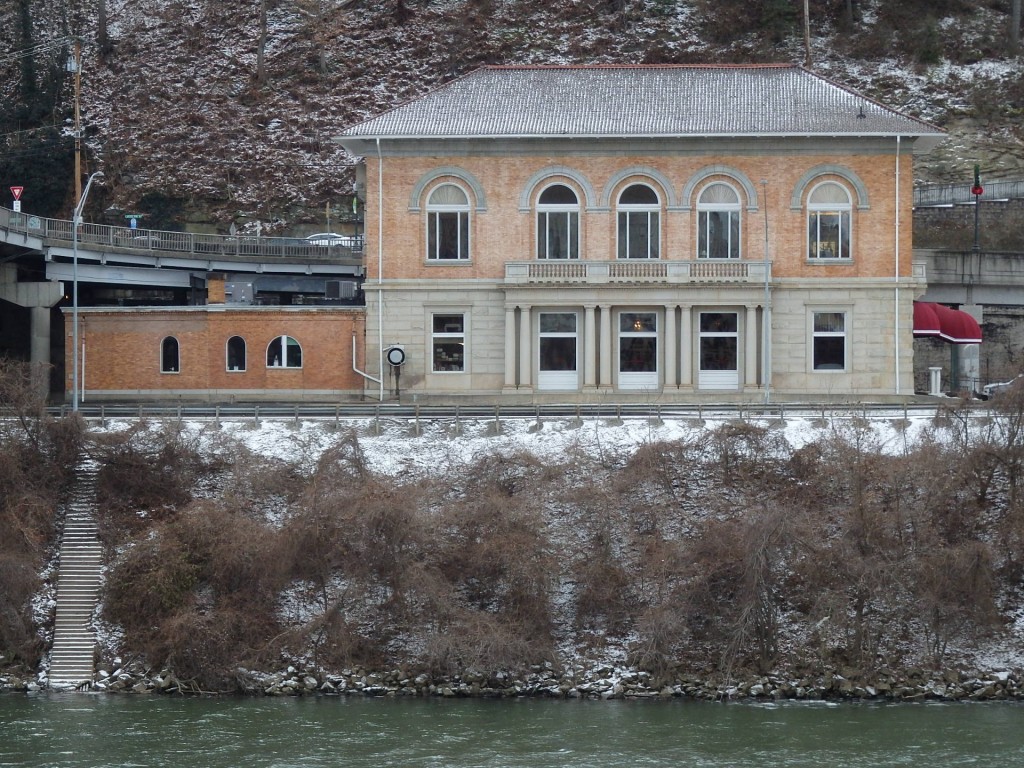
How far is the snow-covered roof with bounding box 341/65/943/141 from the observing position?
59031 mm

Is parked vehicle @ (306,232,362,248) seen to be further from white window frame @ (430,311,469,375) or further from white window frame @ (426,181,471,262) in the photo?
white window frame @ (430,311,469,375)

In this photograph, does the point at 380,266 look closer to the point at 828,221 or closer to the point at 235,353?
the point at 235,353

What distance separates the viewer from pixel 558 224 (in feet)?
198

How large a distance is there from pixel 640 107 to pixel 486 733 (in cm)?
2987

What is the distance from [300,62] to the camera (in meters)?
100

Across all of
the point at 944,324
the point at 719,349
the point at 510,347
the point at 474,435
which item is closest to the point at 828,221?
the point at 719,349

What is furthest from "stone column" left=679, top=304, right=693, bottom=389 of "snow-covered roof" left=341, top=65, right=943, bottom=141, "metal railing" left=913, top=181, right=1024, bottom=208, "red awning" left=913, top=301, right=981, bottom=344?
"metal railing" left=913, top=181, right=1024, bottom=208

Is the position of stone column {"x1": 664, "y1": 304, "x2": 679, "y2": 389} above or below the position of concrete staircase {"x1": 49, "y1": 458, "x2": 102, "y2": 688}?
above

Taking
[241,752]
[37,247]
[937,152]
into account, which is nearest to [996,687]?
[241,752]

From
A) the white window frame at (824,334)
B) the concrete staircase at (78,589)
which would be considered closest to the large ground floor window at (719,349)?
the white window frame at (824,334)

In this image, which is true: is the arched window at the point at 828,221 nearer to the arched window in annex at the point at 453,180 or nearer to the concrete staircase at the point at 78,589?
the arched window in annex at the point at 453,180

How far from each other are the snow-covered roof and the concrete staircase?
17.6m

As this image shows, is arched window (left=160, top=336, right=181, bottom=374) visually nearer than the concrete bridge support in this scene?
Yes

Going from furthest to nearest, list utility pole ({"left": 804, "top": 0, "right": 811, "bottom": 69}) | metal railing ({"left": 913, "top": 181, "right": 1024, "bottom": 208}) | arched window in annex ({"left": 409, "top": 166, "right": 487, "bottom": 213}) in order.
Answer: utility pole ({"left": 804, "top": 0, "right": 811, "bottom": 69}) < metal railing ({"left": 913, "top": 181, "right": 1024, "bottom": 208}) < arched window in annex ({"left": 409, "top": 166, "right": 487, "bottom": 213})
